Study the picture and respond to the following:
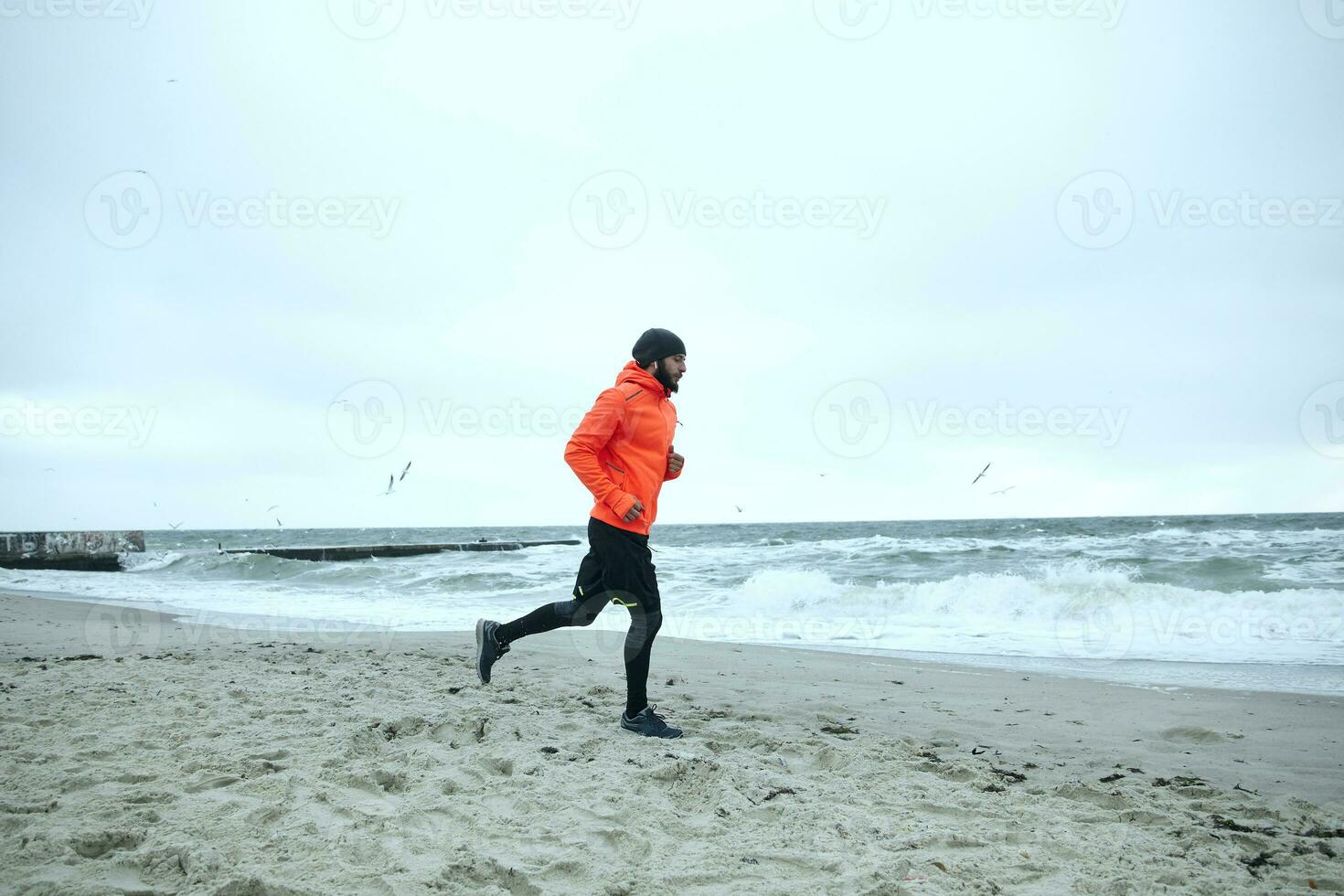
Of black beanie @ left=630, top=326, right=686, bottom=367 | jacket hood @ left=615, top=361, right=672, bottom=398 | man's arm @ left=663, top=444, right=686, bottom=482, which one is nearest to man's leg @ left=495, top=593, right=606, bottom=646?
man's arm @ left=663, top=444, right=686, bottom=482

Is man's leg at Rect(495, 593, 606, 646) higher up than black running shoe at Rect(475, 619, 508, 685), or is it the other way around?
man's leg at Rect(495, 593, 606, 646)

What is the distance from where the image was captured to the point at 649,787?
3100mm

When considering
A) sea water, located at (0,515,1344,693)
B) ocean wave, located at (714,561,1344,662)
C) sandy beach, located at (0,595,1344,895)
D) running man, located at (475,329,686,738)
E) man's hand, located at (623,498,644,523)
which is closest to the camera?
sandy beach, located at (0,595,1344,895)

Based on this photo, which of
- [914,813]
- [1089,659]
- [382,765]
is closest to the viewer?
[914,813]

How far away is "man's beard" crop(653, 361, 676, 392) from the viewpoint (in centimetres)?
404

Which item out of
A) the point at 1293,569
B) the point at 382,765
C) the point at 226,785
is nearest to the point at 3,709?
the point at 226,785

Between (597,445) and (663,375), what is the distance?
0.50m

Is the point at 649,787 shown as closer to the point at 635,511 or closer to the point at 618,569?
the point at 618,569

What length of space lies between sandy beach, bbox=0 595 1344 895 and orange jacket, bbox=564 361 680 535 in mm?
1093

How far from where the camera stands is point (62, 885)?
2072mm

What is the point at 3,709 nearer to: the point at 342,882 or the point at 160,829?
the point at 160,829

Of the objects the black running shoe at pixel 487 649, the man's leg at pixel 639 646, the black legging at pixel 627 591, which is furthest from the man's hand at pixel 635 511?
the black running shoe at pixel 487 649

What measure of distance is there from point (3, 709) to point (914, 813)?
427 centimetres

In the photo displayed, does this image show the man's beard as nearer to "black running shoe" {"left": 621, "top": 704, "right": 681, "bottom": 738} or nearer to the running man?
the running man
